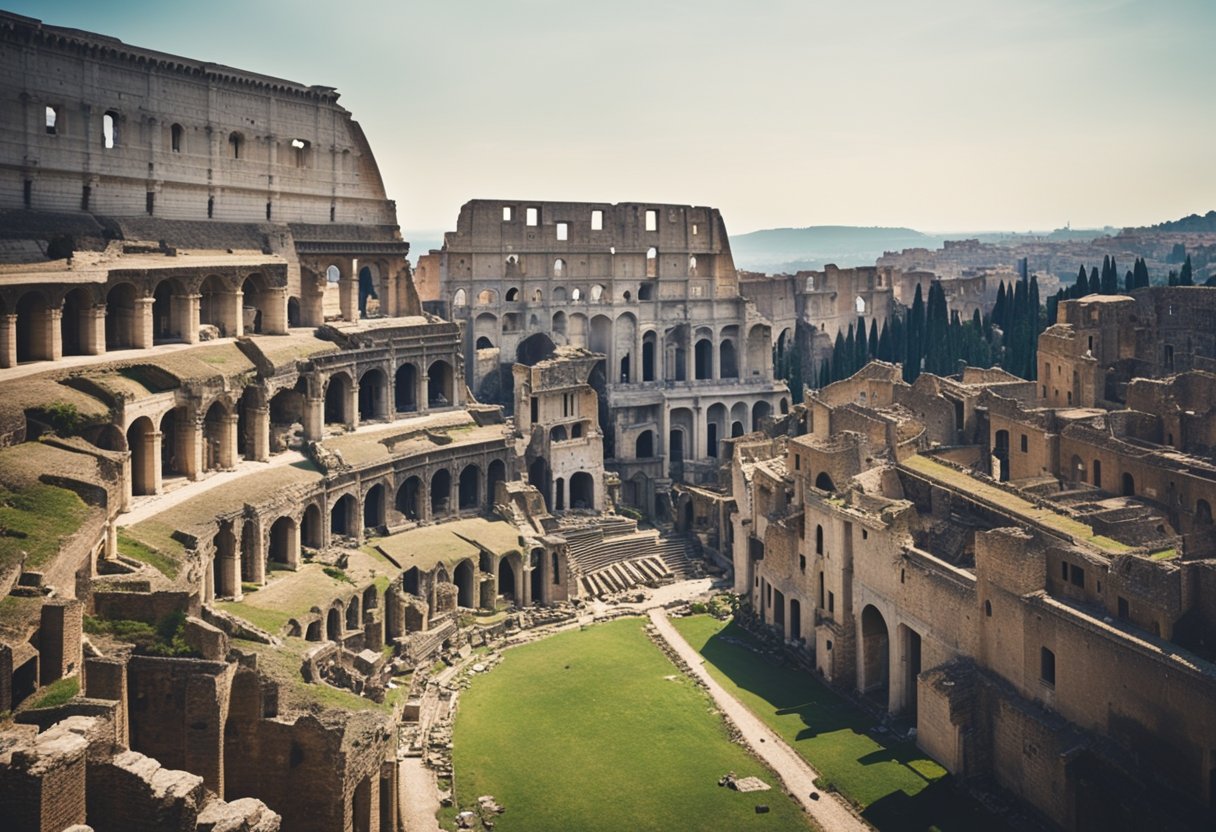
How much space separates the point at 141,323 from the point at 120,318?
985 mm

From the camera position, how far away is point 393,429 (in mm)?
60562

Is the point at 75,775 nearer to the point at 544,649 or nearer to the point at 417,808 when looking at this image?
the point at 417,808

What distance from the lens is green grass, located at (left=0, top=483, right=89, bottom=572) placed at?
2873cm

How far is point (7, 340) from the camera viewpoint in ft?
139

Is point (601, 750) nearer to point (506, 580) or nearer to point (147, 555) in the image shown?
point (147, 555)

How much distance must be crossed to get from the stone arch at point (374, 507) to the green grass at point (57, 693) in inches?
1146

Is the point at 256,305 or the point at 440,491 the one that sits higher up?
the point at 256,305

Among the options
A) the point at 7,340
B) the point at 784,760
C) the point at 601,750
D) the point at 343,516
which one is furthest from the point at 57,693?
the point at 343,516

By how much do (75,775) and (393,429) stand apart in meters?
38.3

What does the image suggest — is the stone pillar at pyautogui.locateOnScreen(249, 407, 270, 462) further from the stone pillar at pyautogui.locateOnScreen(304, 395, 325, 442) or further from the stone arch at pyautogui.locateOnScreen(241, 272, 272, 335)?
the stone arch at pyautogui.locateOnScreen(241, 272, 272, 335)

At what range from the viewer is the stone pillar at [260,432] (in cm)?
5106

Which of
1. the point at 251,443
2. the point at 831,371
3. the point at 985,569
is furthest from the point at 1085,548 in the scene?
the point at 831,371

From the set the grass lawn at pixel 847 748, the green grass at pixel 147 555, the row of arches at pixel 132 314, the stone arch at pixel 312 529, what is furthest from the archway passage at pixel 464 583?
the green grass at pixel 147 555

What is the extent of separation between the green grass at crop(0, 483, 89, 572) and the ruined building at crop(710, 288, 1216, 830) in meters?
25.9
